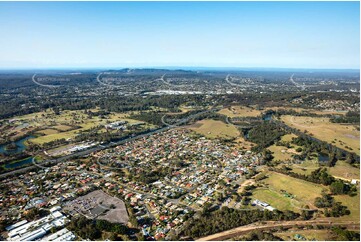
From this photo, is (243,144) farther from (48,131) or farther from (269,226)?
(48,131)

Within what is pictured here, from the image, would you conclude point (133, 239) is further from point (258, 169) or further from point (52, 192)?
point (258, 169)

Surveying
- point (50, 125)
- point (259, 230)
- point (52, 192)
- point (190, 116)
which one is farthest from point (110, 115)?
point (259, 230)

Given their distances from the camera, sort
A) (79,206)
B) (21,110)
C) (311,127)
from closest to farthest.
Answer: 1. (79,206)
2. (311,127)
3. (21,110)

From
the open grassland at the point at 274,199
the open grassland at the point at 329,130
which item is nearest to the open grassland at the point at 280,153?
the open grassland at the point at 329,130

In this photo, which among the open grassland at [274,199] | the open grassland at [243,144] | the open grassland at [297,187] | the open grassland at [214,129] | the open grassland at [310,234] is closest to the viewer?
the open grassland at [310,234]

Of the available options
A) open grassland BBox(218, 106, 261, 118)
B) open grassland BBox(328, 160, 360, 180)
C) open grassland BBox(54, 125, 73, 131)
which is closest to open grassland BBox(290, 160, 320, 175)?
open grassland BBox(328, 160, 360, 180)

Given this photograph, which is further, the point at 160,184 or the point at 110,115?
the point at 110,115

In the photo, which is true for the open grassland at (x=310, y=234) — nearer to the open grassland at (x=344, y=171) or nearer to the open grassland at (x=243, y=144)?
the open grassland at (x=344, y=171)

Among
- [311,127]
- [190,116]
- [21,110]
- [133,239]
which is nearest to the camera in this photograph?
[133,239]
